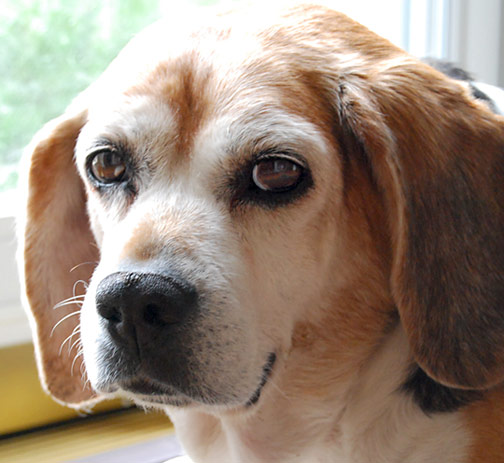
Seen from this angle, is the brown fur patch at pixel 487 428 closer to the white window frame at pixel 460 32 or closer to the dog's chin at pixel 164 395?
the dog's chin at pixel 164 395

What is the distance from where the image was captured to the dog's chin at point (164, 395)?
1.10 metres

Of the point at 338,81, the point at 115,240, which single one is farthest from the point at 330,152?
the point at 115,240

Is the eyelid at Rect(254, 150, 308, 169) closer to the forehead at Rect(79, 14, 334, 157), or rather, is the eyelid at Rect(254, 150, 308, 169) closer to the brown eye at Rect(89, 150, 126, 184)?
the forehead at Rect(79, 14, 334, 157)

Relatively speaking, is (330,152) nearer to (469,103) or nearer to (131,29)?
(469,103)

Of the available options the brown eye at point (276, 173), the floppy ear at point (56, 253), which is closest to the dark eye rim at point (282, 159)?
the brown eye at point (276, 173)

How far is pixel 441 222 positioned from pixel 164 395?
505 millimetres

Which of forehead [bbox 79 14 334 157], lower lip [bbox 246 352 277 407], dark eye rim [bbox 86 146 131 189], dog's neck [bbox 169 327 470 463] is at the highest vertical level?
forehead [bbox 79 14 334 157]

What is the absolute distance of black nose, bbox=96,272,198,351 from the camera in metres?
1.03

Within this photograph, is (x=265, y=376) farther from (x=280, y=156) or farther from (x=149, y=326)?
(x=280, y=156)

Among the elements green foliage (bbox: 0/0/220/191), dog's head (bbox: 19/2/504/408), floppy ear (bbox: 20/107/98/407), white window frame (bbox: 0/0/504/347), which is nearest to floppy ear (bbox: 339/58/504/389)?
dog's head (bbox: 19/2/504/408)

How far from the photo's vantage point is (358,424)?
1.27m

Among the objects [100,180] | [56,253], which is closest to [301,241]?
[100,180]

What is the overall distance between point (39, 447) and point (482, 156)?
1.32 m

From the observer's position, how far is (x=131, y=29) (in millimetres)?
2148
